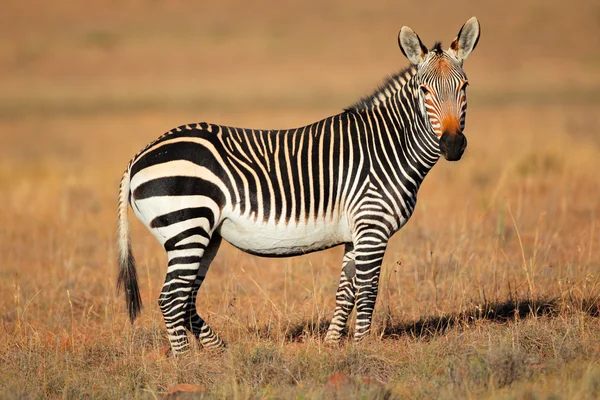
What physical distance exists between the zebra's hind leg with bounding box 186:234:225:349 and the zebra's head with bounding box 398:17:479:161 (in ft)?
7.44

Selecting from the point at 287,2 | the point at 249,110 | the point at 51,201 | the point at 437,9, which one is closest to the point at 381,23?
the point at 437,9

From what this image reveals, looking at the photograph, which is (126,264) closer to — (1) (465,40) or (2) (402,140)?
(2) (402,140)

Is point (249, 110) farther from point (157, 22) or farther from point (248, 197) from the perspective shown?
point (157, 22)

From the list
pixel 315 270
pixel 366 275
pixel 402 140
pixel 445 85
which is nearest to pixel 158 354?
pixel 366 275

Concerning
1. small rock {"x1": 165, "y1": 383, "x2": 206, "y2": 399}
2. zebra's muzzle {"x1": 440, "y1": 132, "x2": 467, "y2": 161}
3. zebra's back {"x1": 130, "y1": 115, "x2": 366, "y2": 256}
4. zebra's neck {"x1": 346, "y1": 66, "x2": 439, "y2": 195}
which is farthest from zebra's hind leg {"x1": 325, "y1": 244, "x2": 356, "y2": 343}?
small rock {"x1": 165, "y1": 383, "x2": 206, "y2": 399}

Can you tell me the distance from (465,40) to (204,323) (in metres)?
3.63

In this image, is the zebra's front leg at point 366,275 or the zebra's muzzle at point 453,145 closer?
the zebra's muzzle at point 453,145

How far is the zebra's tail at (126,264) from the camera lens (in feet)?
22.1

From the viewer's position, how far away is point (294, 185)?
6746mm

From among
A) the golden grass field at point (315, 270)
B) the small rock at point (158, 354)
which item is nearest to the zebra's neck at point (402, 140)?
the golden grass field at point (315, 270)

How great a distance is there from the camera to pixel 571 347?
20.1ft

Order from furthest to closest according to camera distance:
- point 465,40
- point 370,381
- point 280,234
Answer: point 465,40
point 280,234
point 370,381

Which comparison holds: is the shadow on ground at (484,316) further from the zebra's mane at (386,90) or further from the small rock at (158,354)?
the zebra's mane at (386,90)

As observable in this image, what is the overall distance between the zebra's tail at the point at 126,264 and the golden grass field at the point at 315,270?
42 cm
